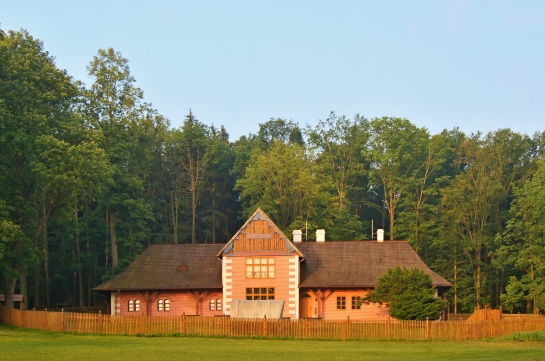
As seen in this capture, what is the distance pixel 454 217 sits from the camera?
73750 mm

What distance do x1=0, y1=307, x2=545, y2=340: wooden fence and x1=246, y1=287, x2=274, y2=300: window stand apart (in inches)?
504

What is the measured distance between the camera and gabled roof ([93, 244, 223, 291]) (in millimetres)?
56219

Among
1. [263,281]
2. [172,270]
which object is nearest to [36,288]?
[172,270]

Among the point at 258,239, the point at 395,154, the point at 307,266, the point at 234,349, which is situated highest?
the point at 395,154

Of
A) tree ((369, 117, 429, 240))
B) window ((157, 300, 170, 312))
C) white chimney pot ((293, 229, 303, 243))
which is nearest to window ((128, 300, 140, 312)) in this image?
window ((157, 300, 170, 312))

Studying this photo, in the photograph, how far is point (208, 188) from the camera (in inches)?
3524

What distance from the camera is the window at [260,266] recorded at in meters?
55.9

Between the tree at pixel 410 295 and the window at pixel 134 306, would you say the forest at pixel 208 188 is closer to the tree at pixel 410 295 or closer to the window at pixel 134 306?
the window at pixel 134 306

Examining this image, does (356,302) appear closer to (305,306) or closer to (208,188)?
(305,306)

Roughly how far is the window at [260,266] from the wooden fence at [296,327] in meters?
13.1

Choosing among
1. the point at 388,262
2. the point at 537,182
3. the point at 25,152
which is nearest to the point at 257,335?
the point at 388,262

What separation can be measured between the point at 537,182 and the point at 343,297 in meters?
21.5

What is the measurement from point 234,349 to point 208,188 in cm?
5544

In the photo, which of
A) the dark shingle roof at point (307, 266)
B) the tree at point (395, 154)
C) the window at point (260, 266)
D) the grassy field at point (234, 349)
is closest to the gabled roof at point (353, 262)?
the dark shingle roof at point (307, 266)
